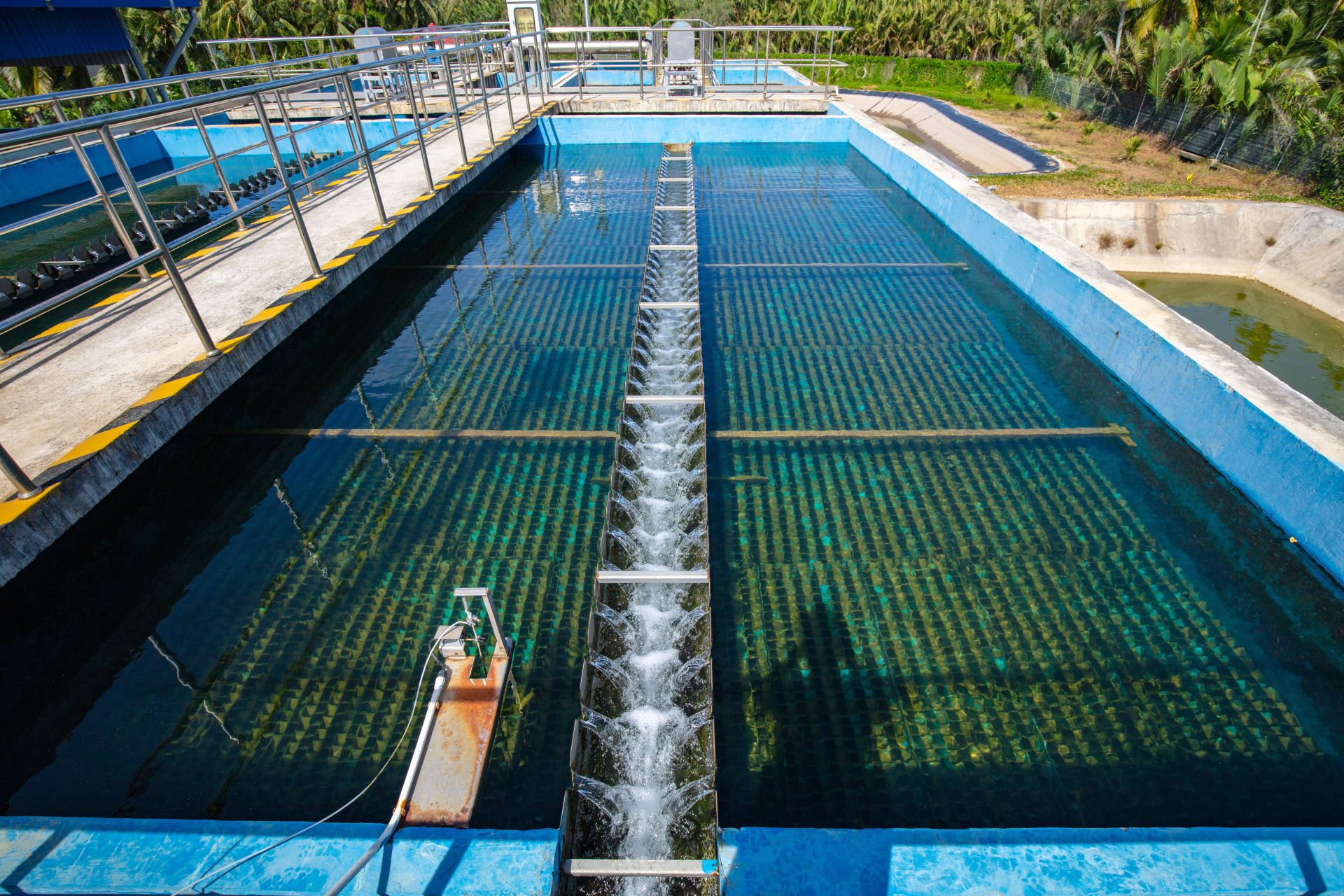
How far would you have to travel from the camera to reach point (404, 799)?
171cm

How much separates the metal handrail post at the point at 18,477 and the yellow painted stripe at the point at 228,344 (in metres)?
1.10

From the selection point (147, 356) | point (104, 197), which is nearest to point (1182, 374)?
point (147, 356)

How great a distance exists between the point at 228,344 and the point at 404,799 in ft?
9.76

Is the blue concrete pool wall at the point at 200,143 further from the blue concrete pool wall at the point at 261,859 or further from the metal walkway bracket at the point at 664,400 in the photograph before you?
the blue concrete pool wall at the point at 261,859

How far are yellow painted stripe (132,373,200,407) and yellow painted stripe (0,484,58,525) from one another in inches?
28.2

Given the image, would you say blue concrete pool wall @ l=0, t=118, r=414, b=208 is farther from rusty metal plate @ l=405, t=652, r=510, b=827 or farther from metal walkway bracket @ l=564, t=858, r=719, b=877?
metal walkway bracket @ l=564, t=858, r=719, b=877

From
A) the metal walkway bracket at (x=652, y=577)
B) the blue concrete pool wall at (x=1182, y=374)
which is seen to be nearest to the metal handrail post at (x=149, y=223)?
the metal walkway bracket at (x=652, y=577)

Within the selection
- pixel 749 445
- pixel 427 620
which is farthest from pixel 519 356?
pixel 427 620

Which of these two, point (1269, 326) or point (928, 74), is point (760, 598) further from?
point (928, 74)

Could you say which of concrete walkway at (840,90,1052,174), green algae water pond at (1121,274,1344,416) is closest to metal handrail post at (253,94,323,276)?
green algae water pond at (1121,274,1344,416)

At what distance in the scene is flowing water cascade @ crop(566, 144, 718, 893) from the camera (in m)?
2.14

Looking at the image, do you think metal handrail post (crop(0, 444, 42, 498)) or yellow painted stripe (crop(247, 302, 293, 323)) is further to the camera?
yellow painted stripe (crop(247, 302, 293, 323))

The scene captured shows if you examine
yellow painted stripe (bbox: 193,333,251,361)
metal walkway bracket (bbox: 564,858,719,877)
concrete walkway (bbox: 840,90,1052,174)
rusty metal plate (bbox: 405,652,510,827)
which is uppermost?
yellow painted stripe (bbox: 193,333,251,361)

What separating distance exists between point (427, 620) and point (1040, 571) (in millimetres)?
2904
